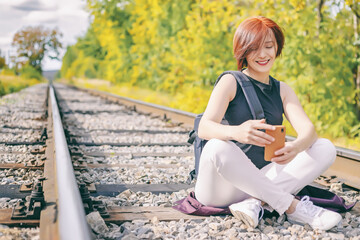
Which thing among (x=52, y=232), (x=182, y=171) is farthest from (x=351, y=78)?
(x=52, y=232)

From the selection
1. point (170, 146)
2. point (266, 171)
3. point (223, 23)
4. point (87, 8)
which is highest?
point (87, 8)

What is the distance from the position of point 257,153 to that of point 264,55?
62 cm

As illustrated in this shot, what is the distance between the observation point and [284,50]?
282 inches

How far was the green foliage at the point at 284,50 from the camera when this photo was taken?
695cm

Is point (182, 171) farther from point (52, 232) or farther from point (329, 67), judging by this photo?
point (329, 67)

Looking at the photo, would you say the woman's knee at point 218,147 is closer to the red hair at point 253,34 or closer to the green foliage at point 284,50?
the red hair at point 253,34

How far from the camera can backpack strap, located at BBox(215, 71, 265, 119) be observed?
2.52m

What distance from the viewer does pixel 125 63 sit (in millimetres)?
21125

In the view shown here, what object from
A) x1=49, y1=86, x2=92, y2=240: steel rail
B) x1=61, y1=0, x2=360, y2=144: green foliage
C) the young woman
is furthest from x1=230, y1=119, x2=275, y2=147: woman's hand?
x1=61, y1=0, x2=360, y2=144: green foliage

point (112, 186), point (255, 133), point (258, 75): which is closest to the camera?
point (255, 133)

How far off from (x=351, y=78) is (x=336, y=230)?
5.12 metres

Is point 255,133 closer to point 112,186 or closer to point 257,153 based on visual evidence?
point 257,153

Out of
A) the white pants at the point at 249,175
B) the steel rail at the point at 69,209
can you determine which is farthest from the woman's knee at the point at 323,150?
the steel rail at the point at 69,209

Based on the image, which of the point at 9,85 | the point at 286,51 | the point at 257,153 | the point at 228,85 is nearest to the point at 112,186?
the point at 257,153
